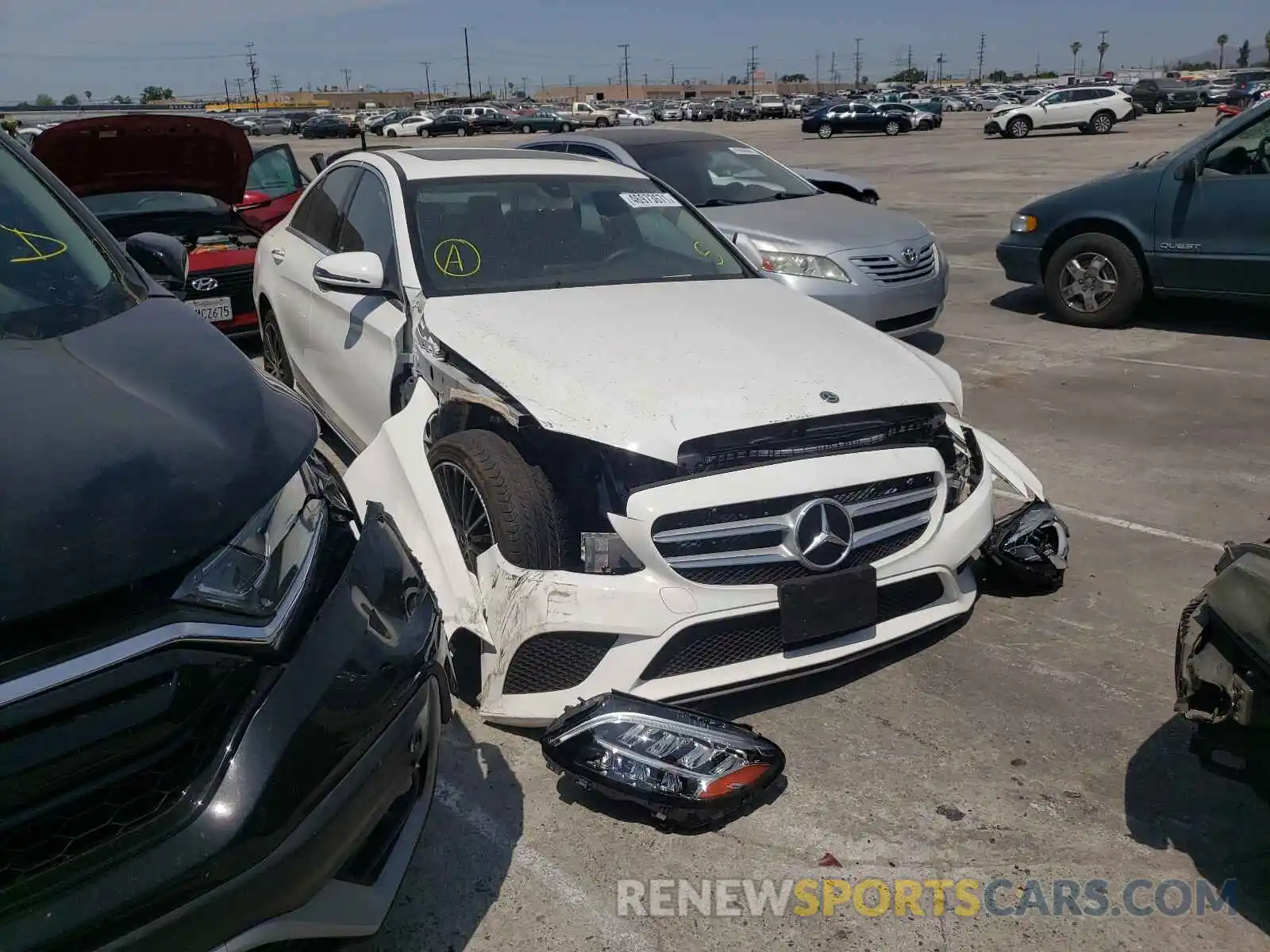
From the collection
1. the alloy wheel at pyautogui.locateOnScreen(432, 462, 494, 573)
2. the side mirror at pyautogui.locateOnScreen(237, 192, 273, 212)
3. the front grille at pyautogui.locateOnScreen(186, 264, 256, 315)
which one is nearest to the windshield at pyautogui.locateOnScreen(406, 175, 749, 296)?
the alloy wheel at pyautogui.locateOnScreen(432, 462, 494, 573)

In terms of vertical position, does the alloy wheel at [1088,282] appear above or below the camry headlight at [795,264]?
below

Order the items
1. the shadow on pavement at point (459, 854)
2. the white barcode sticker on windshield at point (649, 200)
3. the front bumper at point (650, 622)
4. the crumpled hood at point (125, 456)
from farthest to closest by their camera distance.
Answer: the white barcode sticker on windshield at point (649, 200)
the front bumper at point (650, 622)
the shadow on pavement at point (459, 854)
the crumpled hood at point (125, 456)

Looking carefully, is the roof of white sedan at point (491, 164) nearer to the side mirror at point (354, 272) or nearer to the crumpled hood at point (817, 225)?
the side mirror at point (354, 272)

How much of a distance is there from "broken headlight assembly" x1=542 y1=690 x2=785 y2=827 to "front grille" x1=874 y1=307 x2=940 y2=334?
16.1 ft

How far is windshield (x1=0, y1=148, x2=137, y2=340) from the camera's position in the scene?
263 cm

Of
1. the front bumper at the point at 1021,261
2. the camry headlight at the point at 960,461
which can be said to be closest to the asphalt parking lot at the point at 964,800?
the camry headlight at the point at 960,461

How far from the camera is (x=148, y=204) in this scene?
7.96 meters

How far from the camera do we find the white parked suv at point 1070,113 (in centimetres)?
3738

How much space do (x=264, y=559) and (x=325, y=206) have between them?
4.12 metres

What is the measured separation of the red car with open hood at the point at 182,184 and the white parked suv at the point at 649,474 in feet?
6.18

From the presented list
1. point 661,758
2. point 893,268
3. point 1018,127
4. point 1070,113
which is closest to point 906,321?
point 893,268

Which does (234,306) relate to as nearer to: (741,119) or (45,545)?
(45,545)

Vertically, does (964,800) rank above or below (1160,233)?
below

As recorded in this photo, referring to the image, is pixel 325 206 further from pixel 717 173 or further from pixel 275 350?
pixel 717 173
